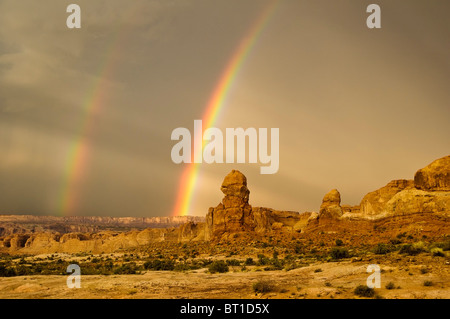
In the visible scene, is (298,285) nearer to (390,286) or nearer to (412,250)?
(390,286)

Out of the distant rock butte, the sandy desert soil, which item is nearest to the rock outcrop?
the distant rock butte

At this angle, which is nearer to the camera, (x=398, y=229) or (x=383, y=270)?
(x=383, y=270)

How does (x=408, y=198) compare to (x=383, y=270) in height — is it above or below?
above

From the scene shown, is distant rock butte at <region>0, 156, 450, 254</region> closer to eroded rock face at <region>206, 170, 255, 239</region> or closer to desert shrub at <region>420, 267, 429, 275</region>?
eroded rock face at <region>206, 170, 255, 239</region>

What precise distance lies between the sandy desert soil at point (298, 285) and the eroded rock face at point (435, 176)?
22953 mm

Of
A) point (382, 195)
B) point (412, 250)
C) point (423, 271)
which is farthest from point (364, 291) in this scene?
point (382, 195)

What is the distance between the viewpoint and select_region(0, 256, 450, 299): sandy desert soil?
13848 millimetres

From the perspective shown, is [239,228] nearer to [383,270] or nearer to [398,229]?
[398,229]

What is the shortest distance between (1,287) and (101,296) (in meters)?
7.04

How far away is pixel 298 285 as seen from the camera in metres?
16.0

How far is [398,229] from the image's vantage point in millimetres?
38594

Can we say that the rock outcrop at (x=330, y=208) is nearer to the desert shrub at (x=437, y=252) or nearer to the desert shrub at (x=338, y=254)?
the desert shrub at (x=338, y=254)
